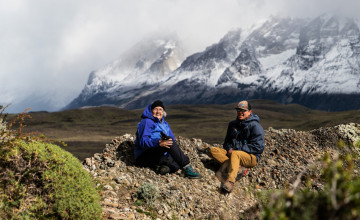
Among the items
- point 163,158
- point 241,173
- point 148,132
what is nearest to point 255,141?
point 241,173

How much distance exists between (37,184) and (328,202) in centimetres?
417

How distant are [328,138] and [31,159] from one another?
12.9 meters

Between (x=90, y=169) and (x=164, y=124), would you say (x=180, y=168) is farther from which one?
(x=90, y=169)

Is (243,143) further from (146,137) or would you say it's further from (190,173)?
(146,137)

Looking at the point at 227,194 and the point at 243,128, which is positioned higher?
the point at 243,128

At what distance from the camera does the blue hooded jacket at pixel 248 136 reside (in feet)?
28.2

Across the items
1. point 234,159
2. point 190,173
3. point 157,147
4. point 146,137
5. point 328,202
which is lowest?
point 190,173

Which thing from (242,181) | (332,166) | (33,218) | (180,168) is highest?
(332,166)

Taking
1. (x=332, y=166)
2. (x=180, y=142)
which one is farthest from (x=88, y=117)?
(x=332, y=166)

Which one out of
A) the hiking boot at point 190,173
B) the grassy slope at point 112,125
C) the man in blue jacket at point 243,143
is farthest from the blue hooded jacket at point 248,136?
the grassy slope at point 112,125

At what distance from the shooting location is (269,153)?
11195 mm

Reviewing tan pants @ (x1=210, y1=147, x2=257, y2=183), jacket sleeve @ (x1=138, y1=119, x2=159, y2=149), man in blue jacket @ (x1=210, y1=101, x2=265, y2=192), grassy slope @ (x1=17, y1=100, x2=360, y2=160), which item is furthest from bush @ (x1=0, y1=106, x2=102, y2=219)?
grassy slope @ (x1=17, y1=100, x2=360, y2=160)

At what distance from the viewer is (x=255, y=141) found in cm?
859

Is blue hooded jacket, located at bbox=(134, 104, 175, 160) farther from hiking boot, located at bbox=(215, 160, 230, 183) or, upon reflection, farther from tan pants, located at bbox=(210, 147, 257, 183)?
hiking boot, located at bbox=(215, 160, 230, 183)
